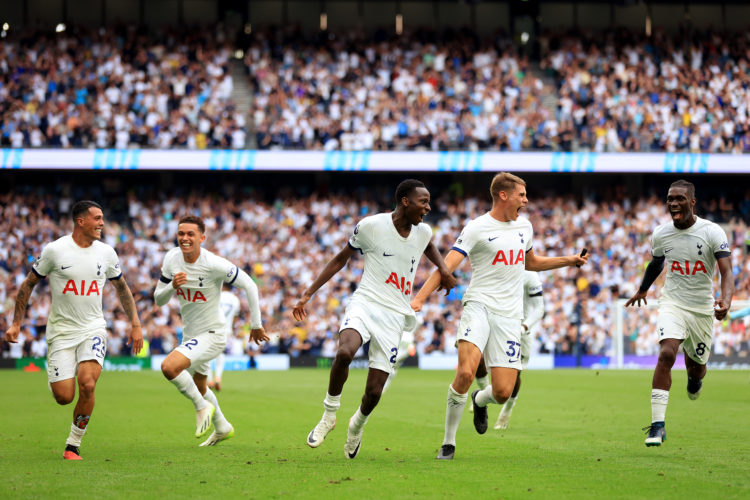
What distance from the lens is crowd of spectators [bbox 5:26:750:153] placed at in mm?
34531

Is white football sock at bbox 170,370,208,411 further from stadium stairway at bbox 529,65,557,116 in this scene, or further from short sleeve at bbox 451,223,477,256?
stadium stairway at bbox 529,65,557,116

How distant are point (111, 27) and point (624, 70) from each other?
1964cm

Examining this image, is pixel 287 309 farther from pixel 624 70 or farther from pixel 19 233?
pixel 624 70

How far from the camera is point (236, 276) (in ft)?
36.9

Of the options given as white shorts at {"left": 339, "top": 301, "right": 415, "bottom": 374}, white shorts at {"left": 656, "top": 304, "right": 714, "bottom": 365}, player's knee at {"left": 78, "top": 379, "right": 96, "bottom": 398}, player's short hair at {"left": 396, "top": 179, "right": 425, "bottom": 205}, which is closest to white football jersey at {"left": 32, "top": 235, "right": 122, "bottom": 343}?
player's knee at {"left": 78, "top": 379, "right": 96, "bottom": 398}

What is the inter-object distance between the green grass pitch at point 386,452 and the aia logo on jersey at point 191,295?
1.66 m

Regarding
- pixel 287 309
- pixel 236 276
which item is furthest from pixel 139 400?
pixel 287 309

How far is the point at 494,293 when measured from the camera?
9.97 metres

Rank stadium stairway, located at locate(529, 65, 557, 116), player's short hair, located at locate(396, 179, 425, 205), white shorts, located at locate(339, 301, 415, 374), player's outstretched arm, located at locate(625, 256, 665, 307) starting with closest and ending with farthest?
white shorts, located at locate(339, 301, 415, 374) → player's short hair, located at locate(396, 179, 425, 205) → player's outstretched arm, located at locate(625, 256, 665, 307) → stadium stairway, located at locate(529, 65, 557, 116)

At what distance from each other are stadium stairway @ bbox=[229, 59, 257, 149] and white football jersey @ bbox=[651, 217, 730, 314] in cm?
2587

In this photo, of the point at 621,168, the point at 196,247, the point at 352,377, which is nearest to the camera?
the point at 196,247

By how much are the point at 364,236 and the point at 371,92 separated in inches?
1060

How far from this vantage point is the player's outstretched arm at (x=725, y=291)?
1022cm

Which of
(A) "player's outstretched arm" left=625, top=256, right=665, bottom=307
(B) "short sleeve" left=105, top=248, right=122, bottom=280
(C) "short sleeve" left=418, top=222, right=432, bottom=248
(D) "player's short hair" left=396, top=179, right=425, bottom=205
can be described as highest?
(D) "player's short hair" left=396, top=179, right=425, bottom=205
